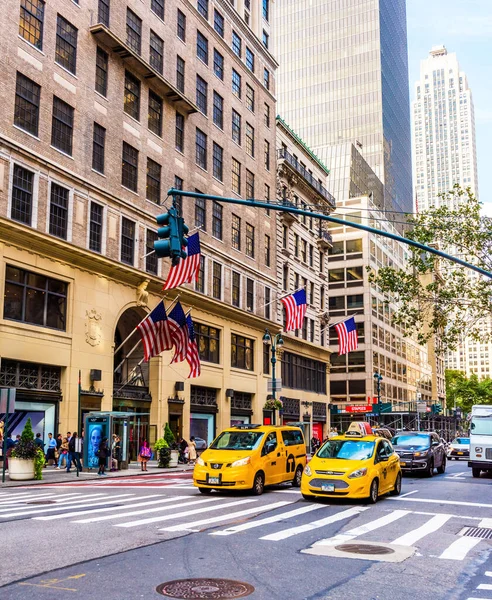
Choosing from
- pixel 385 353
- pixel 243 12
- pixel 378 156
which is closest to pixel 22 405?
pixel 243 12

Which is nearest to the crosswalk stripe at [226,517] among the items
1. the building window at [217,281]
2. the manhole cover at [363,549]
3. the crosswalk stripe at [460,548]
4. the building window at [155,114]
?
the manhole cover at [363,549]

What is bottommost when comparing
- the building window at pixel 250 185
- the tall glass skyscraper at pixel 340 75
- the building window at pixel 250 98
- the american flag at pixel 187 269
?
the american flag at pixel 187 269

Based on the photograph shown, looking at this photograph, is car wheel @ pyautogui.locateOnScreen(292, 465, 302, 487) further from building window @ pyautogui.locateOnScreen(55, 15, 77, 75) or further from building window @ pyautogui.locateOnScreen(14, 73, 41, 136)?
building window @ pyautogui.locateOnScreen(55, 15, 77, 75)

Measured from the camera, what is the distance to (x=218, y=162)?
4775 centimetres

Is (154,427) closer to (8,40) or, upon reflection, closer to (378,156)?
(8,40)

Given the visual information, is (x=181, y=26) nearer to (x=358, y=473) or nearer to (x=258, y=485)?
(x=258, y=485)

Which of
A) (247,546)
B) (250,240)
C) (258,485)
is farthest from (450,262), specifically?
(247,546)

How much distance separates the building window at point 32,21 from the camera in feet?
102

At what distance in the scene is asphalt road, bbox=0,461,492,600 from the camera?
8242 millimetres

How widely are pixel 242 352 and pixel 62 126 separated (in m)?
21.9

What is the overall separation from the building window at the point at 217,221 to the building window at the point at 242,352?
6.89m

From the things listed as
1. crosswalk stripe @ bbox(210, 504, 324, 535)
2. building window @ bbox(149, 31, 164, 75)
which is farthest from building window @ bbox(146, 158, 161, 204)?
crosswalk stripe @ bbox(210, 504, 324, 535)

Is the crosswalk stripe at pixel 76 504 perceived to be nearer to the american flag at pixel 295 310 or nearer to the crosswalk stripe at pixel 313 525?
the crosswalk stripe at pixel 313 525

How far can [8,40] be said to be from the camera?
3000 centimetres
